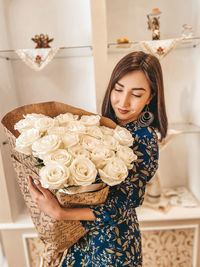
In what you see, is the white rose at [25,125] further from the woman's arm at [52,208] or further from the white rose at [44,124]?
the woman's arm at [52,208]

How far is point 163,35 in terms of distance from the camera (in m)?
1.34

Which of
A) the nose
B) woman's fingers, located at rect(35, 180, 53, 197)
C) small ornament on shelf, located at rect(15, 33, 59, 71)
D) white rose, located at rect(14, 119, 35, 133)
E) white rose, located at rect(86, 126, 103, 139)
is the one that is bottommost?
woman's fingers, located at rect(35, 180, 53, 197)

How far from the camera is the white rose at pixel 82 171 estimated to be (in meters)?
0.57

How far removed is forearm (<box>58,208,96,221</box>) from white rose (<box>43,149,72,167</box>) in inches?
8.1

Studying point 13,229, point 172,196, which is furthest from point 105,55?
point 13,229

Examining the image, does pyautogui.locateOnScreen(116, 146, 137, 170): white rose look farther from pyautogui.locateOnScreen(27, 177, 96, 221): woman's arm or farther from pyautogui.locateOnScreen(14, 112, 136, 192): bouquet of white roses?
pyautogui.locateOnScreen(27, 177, 96, 221): woman's arm

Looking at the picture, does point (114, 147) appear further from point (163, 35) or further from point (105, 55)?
point (163, 35)

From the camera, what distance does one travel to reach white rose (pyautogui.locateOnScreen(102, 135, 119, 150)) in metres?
0.66

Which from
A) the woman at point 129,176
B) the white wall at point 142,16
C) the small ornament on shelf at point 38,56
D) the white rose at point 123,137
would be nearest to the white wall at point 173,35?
the white wall at point 142,16

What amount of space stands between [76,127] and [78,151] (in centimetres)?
9

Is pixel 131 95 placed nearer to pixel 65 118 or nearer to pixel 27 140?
pixel 65 118

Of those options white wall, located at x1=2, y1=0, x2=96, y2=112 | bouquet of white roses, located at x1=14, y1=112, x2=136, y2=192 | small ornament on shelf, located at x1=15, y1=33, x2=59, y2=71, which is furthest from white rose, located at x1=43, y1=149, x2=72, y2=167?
white wall, located at x1=2, y1=0, x2=96, y2=112

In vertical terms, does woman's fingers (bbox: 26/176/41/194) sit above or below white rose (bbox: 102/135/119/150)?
below

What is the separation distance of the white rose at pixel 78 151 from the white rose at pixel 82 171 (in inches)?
0.8
